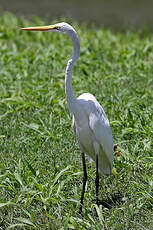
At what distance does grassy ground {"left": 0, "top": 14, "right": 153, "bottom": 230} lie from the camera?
137 inches

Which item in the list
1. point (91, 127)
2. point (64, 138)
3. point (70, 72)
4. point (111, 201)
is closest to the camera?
point (70, 72)

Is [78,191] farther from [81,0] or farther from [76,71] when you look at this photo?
[81,0]

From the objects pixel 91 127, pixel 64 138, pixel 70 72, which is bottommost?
pixel 64 138

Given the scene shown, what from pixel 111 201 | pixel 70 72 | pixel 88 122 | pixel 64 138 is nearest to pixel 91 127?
pixel 88 122

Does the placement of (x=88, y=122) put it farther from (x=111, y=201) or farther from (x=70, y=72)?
(x=111, y=201)

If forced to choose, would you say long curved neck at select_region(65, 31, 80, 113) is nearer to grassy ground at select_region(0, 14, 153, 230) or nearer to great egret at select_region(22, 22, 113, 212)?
great egret at select_region(22, 22, 113, 212)

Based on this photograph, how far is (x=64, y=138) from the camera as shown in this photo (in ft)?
15.0

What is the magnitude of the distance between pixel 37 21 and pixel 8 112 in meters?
4.26

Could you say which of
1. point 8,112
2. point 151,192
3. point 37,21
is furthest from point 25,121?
point 37,21

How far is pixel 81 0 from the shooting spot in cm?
1441

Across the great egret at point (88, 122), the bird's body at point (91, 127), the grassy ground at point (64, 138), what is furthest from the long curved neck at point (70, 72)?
the grassy ground at point (64, 138)

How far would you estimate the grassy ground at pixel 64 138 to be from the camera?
3.47m

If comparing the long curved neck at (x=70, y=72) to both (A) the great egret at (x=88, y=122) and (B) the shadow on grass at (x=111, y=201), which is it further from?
(B) the shadow on grass at (x=111, y=201)

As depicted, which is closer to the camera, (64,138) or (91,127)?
(91,127)
